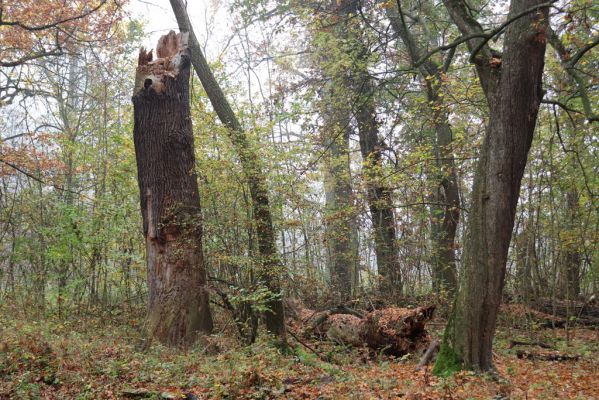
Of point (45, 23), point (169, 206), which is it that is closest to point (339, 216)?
point (169, 206)

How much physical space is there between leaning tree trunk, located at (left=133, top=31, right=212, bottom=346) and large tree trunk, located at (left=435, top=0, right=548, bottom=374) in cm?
386

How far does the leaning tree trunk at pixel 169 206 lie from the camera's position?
7.21 metres

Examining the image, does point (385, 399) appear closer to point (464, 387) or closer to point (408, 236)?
point (464, 387)

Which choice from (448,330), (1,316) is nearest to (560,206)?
(448,330)

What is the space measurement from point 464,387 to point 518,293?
20.3ft

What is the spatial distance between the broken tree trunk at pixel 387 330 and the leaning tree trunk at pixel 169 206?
272 cm

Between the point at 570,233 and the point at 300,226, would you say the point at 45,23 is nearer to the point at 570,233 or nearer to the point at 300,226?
the point at 300,226

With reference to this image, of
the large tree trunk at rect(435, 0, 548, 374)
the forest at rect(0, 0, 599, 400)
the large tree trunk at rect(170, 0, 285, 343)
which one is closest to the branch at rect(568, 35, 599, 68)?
the forest at rect(0, 0, 599, 400)

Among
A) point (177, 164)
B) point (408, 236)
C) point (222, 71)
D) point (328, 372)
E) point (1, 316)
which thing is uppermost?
point (222, 71)

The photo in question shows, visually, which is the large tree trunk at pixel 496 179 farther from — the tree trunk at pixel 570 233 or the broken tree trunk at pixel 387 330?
the tree trunk at pixel 570 233

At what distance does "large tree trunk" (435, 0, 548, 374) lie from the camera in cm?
538

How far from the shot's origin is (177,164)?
7.68 metres

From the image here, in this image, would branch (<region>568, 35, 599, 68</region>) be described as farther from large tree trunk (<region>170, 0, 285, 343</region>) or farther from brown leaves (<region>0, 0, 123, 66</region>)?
brown leaves (<region>0, 0, 123, 66</region>)

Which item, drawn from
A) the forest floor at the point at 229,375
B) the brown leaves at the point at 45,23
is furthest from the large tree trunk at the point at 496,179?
the brown leaves at the point at 45,23
